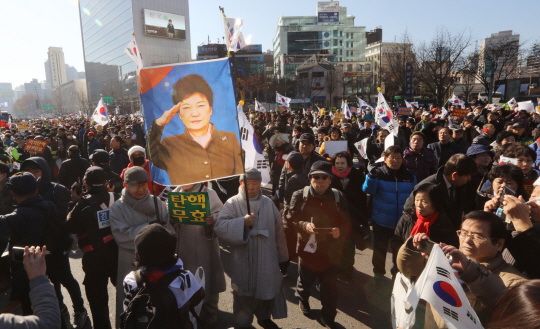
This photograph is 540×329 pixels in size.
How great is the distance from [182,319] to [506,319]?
5.48 ft

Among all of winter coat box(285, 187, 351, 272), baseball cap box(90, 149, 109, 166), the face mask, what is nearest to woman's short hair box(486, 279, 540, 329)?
winter coat box(285, 187, 351, 272)

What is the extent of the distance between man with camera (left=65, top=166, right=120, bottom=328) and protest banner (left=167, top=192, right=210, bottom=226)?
71 centimetres

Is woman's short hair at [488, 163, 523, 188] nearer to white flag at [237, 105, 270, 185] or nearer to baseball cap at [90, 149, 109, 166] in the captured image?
white flag at [237, 105, 270, 185]

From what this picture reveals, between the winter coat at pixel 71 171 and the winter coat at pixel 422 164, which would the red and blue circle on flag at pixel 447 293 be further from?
the winter coat at pixel 71 171

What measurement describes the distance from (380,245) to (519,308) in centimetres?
328

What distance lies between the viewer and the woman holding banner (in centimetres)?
291

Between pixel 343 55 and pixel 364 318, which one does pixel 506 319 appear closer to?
pixel 364 318

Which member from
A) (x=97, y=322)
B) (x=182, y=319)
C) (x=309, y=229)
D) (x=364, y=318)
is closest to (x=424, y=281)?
(x=182, y=319)

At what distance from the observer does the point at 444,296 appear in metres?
1.56

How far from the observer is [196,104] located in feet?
9.59

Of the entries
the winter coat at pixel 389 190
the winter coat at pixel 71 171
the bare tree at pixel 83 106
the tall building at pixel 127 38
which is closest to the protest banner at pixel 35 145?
the winter coat at pixel 71 171

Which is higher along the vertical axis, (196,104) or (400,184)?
(196,104)

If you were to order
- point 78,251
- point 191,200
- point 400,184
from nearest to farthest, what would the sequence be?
point 191,200 → point 400,184 → point 78,251

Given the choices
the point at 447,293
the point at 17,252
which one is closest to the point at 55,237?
the point at 17,252
